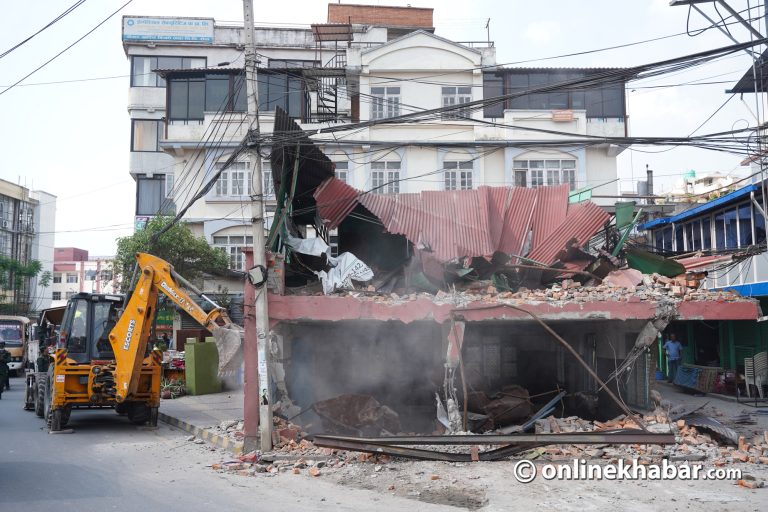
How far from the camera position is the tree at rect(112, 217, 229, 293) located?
25.3 m

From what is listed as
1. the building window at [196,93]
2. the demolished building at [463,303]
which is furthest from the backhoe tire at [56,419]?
the building window at [196,93]

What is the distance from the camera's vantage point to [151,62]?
37219 millimetres

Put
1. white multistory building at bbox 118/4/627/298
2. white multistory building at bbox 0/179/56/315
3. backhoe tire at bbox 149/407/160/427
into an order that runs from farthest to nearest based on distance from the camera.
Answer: white multistory building at bbox 0/179/56/315 → white multistory building at bbox 118/4/627/298 → backhoe tire at bbox 149/407/160/427

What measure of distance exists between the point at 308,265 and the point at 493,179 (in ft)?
52.8

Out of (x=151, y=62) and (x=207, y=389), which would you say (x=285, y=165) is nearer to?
(x=207, y=389)

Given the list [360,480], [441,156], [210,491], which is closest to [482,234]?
[360,480]

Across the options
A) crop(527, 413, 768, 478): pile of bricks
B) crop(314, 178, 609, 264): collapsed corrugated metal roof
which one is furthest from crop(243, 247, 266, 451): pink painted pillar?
crop(527, 413, 768, 478): pile of bricks

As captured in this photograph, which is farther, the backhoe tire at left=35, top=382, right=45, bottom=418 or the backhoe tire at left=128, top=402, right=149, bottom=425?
the backhoe tire at left=35, top=382, right=45, bottom=418

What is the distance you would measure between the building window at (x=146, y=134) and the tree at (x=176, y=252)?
37.5ft

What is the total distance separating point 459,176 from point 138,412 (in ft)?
57.3

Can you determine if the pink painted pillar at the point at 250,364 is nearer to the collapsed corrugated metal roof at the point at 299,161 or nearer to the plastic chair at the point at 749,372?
the collapsed corrugated metal roof at the point at 299,161

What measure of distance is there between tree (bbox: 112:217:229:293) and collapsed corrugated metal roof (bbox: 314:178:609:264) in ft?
42.6

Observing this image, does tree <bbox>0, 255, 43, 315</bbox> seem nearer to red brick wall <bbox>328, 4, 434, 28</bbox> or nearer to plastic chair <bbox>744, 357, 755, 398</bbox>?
red brick wall <bbox>328, 4, 434, 28</bbox>

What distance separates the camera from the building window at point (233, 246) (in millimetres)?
28109
